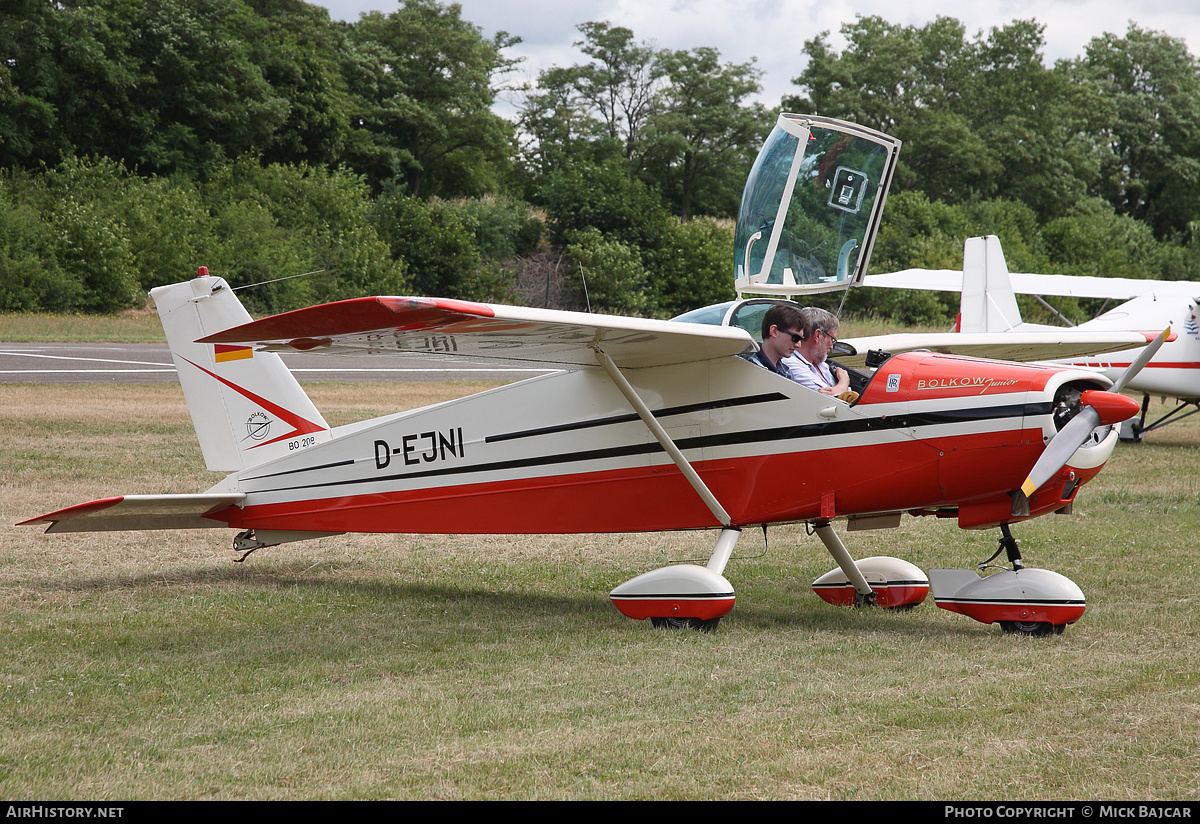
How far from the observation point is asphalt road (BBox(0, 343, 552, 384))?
1945 cm

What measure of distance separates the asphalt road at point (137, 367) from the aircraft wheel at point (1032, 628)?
12.5 metres

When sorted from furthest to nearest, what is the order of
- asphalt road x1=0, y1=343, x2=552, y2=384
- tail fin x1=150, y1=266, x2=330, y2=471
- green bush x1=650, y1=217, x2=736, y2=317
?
green bush x1=650, y1=217, x2=736, y2=317 → asphalt road x1=0, y1=343, x2=552, y2=384 → tail fin x1=150, y1=266, x2=330, y2=471

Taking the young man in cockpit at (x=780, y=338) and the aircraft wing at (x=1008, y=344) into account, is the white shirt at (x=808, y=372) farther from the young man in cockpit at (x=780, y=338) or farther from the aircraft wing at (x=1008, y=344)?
→ the aircraft wing at (x=1008, y=344)

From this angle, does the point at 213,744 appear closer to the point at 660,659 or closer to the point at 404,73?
the point at 660,659

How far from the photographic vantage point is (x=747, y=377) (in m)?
5.95

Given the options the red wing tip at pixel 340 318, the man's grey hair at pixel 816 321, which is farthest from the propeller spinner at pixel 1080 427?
the red wing tip at pixel 340 318

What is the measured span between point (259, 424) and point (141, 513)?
43.6 inches

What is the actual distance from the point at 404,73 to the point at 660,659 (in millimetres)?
49446

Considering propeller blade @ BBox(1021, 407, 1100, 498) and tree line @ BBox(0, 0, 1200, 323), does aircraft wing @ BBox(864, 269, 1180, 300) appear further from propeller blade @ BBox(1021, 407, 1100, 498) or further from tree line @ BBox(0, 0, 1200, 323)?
propeller blade @ BBox(1021, 407, 1100, 498)

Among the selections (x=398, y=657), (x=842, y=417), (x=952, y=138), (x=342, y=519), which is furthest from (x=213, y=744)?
(x=952, y=138)

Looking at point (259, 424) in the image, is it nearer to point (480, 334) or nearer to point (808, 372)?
point (480, 334)

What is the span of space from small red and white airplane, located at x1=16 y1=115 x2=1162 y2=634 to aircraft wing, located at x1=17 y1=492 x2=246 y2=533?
20 mm

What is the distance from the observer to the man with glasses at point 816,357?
5.95 meters

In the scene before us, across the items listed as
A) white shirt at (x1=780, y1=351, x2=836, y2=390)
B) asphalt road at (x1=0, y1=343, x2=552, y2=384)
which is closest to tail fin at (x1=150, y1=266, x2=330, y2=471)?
white shirt at (x1=780, y1=351, x2=836, y2=390)
